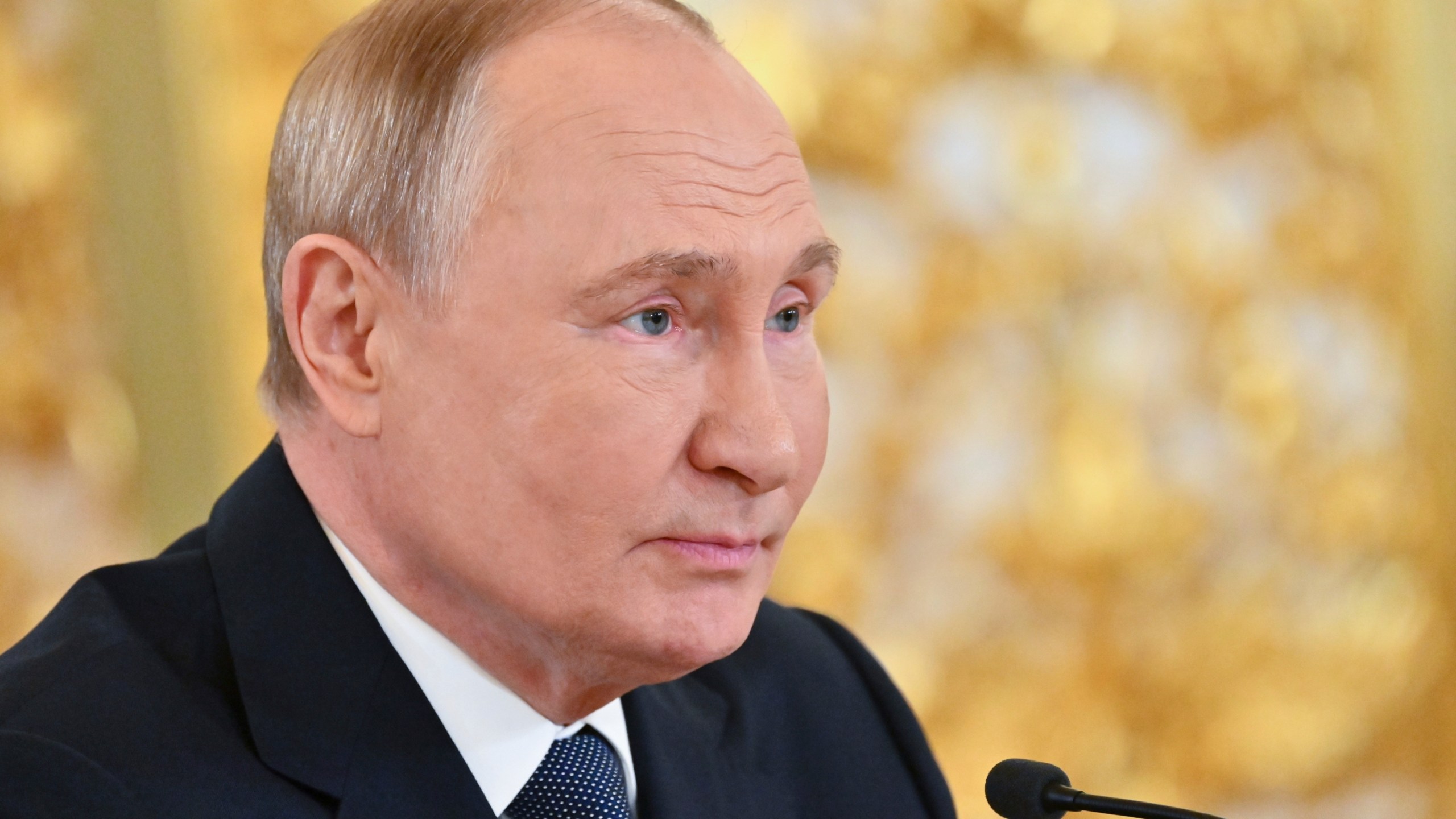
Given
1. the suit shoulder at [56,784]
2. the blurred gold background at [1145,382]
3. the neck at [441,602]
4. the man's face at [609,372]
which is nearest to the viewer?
the suit shoulder at [56,784]

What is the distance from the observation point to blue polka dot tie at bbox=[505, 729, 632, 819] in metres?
1.37

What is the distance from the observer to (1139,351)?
3.01 m

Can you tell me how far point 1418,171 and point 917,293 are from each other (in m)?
1.20

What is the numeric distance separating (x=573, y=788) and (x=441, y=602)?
22 centimetres

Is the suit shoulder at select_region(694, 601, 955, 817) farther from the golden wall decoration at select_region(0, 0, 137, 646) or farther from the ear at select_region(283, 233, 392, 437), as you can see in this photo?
the golden wall decoration at select_region(0, 0, 137, 646)

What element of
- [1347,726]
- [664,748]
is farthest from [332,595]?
[1347,726]

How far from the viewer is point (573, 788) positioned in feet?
4.58

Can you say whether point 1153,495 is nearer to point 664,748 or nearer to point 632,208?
point 664,748

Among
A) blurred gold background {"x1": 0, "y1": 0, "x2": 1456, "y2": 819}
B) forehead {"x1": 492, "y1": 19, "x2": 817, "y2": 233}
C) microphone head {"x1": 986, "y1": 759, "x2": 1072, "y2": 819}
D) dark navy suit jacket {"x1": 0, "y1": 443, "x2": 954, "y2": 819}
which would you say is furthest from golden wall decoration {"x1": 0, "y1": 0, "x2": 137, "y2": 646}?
microphone head {"x1": 986, "y1": 759, "x2": 1072, "y2": 819}

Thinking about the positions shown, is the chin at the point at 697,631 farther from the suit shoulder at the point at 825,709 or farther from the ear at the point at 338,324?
the suit shoulder at the point at 825,709

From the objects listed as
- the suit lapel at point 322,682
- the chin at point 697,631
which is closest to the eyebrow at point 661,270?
the chin at point 697,631

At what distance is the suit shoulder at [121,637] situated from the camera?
122 cm

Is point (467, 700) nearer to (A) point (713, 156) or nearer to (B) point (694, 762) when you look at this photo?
(B) point (694, 762)

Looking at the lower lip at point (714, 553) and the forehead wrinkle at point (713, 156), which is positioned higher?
the forehead wrinkle at point (713, 156)
